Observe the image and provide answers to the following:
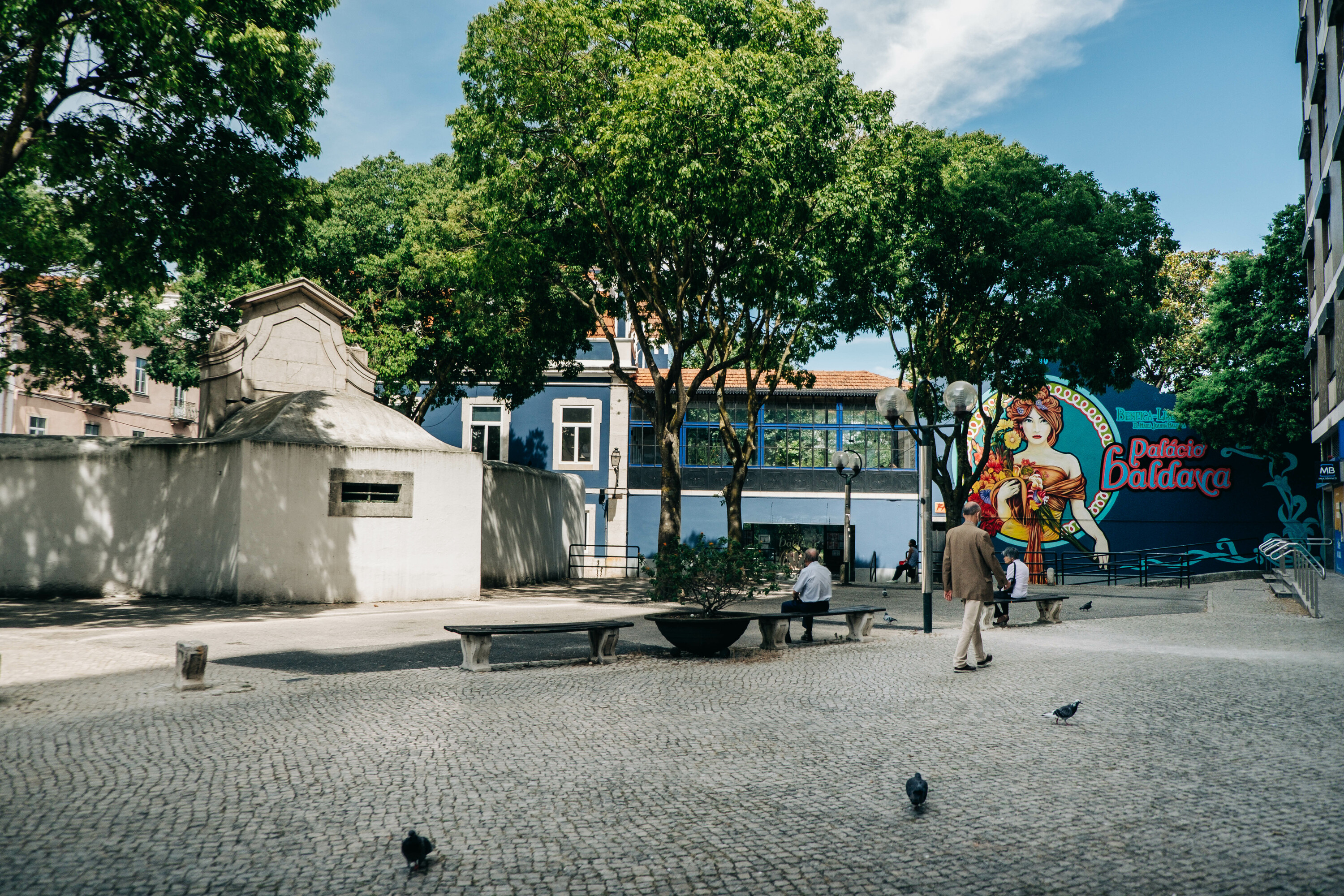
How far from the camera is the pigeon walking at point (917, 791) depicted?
472 centimetres

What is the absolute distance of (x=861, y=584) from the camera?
26625 mm

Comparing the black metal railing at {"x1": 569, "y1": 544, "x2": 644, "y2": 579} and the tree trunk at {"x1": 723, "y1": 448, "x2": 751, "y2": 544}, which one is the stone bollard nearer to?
the tree trunk at {"x1": 723, "y1": 448, "x2": 751, "y2": 544}

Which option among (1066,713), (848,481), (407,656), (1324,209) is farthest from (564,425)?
(1066,713)

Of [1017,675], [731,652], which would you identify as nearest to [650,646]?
[731,652]

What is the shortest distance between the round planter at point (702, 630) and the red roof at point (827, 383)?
2338cm

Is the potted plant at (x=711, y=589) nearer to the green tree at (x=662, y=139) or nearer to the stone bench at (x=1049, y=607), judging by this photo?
the stone bench at (x=1049, y=607)

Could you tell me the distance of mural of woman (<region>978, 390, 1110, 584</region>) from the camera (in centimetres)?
3359

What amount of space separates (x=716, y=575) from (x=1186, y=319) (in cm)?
3016

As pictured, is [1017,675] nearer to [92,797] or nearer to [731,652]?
[731,652]

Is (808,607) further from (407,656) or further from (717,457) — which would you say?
(717,457)

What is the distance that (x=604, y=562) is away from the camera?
31.9 m

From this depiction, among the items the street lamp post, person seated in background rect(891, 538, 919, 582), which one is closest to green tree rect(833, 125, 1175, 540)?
the street lamp post

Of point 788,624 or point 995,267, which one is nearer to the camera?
point 788,624

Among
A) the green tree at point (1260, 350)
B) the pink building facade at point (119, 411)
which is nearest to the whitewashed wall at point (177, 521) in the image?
the pink building facade at point (119, 411)
